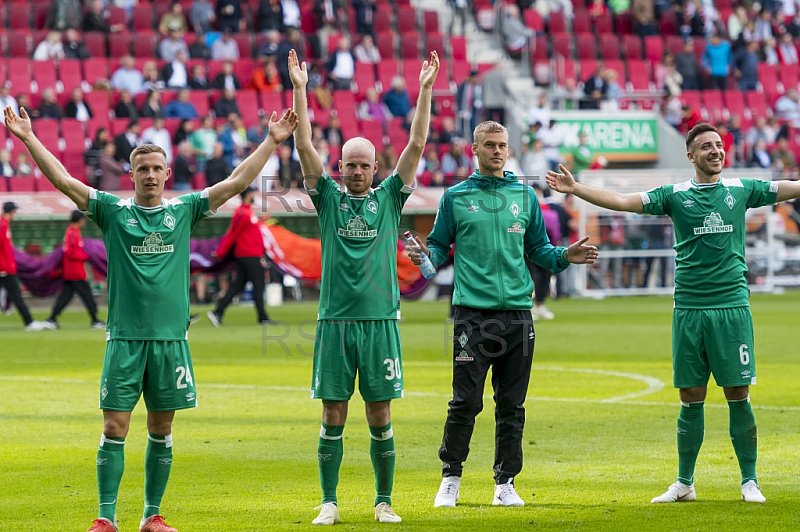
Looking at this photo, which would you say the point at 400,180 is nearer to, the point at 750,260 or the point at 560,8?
the point at 750,260

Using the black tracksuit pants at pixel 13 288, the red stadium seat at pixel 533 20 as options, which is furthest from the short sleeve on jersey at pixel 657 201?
the red stadium seat at pixel 533 20

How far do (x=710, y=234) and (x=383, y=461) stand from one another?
2415 mm

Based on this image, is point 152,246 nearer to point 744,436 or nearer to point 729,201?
point 729,201

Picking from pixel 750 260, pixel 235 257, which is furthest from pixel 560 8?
pixel 235 257

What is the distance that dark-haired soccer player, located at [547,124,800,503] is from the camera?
7258 mm

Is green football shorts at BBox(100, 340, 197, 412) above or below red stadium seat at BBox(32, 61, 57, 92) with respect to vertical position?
below

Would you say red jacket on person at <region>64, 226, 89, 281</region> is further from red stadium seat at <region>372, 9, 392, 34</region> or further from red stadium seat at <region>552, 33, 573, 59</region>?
red stadium seat at <region>552, 33, 573, 59</region>

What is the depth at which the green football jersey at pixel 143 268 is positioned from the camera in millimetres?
6449

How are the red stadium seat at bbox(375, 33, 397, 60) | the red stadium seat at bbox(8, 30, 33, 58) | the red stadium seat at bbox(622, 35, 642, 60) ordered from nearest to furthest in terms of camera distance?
1. the red stadium seat at bbox(8, 30, 33, 58)
2. the red stadium seat at bbox(375, 33, 397, 60)
3. the red stadium seat at bbox(622, 35, 642, 60)

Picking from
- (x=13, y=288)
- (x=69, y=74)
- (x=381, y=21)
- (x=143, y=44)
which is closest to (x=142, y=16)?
(x=143, y=44)

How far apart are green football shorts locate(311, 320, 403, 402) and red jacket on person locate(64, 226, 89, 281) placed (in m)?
13.8

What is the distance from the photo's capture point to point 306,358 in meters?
16.3

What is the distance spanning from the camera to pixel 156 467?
21.3 ft

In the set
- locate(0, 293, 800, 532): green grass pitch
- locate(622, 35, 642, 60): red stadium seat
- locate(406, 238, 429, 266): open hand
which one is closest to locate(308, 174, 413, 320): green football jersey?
locate(406, 238, 429, 266): open hand
